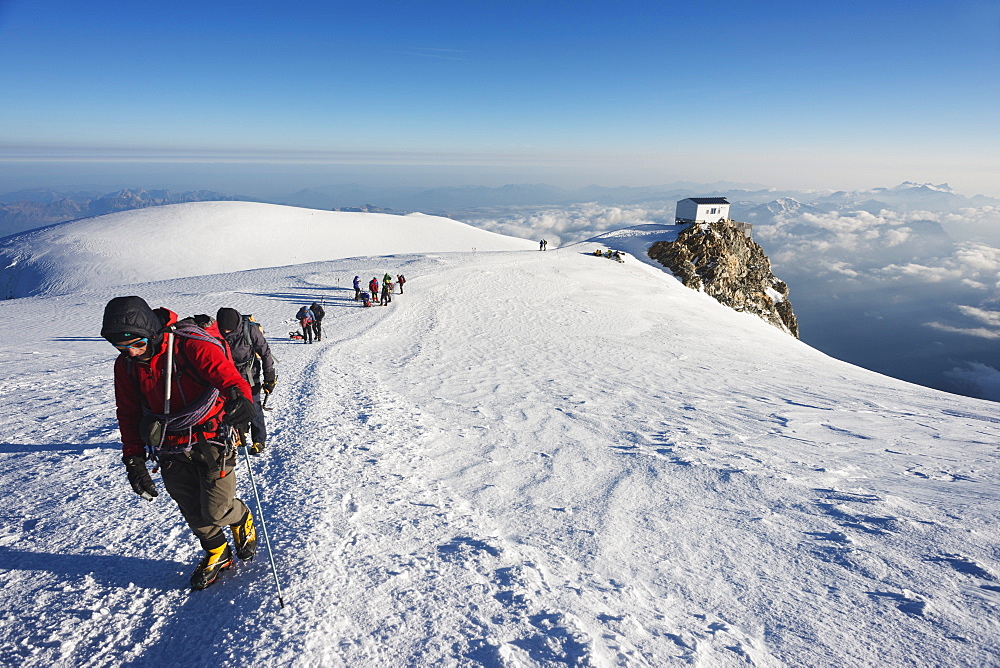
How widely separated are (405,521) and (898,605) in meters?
4.70

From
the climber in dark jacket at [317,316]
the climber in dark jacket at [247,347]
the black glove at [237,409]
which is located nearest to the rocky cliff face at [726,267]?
the climber in dark jacket at [317,316]

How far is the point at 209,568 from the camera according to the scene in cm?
391

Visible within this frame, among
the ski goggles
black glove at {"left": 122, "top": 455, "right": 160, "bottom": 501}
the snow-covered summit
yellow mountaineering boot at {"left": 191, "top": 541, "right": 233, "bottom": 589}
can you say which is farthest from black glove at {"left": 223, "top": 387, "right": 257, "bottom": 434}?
the snow-covered summit

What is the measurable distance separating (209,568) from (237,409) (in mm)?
1634

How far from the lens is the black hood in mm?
3078

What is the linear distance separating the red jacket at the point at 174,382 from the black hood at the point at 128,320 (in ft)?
0.51

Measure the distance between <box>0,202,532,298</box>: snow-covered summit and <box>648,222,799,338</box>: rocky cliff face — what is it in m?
22.5

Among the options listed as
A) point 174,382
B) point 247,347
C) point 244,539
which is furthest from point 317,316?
point 174,382

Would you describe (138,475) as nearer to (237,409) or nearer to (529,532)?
(237,409)

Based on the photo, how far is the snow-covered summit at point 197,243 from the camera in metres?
39.8

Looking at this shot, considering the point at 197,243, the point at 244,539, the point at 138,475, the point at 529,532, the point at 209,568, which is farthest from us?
the point at 197,243

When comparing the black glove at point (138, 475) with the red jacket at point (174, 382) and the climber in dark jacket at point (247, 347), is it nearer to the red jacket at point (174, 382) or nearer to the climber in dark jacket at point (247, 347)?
the red jacket at point (174, 382)

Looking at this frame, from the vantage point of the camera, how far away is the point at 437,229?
68.2 meters

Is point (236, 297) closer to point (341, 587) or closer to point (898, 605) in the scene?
point (341, 587)
